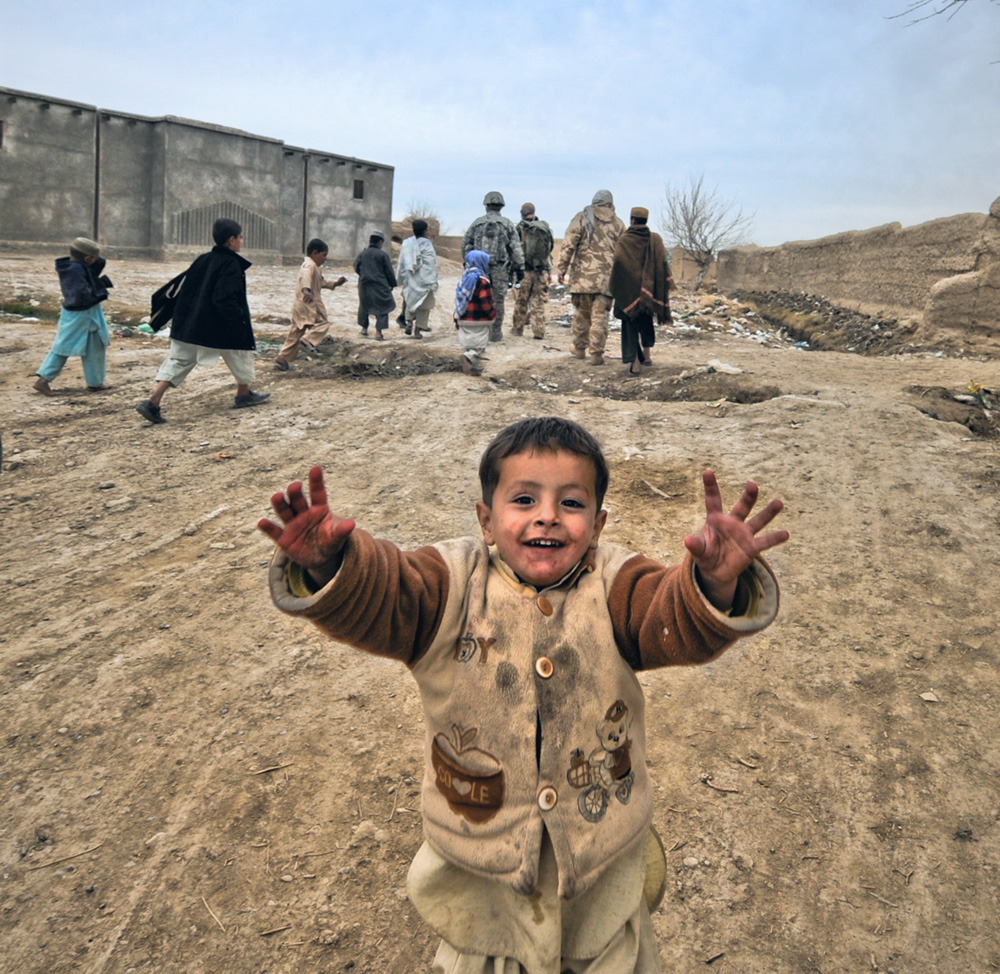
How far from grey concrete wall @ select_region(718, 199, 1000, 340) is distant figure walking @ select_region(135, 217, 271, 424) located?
23.9 ft

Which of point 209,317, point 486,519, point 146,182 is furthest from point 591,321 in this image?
point 146,182

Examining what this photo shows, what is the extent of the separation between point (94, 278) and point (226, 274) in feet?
4.83

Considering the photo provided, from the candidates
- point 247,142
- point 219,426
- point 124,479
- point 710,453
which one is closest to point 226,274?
point 219,426

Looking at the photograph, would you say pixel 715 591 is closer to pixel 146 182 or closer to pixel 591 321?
pixel 591 321

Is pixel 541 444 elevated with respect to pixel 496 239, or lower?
lower

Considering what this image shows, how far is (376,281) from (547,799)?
9175 millimetres

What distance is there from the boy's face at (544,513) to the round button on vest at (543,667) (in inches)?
5.4

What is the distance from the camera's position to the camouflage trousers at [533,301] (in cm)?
1088

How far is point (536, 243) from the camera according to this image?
33.9ft

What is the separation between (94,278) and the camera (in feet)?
23.1

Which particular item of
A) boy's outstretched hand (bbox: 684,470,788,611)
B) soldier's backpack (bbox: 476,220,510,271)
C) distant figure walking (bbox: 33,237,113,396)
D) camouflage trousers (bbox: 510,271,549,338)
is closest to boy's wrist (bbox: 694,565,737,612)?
boy's outstretched hand (bbox: 684,470,788,611)

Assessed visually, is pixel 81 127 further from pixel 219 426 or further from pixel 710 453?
pixel 710 453

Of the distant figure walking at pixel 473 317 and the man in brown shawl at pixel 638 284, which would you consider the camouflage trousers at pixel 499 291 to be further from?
the man in brown shawl at pixel 638 284

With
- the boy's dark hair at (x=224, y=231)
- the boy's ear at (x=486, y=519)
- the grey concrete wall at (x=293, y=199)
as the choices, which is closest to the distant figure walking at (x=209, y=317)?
the boy's dark hair at (x=224, y=231)
